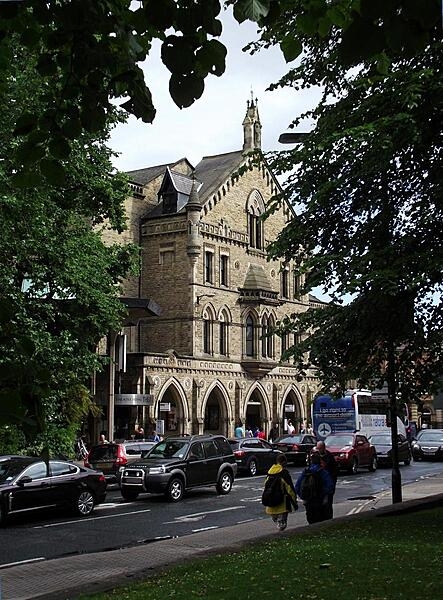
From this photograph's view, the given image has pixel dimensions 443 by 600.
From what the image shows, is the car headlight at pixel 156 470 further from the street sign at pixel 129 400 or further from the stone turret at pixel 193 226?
the stone turret at pixel 193 226

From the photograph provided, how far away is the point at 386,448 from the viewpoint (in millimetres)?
38281

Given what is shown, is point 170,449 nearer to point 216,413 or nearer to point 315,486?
point 315,486

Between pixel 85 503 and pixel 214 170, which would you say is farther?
pixel 214 170

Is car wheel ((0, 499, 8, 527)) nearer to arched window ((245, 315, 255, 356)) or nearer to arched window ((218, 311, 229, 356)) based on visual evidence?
arched window ((218, 311, 229, 356))

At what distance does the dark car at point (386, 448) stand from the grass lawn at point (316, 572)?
84.2 ft

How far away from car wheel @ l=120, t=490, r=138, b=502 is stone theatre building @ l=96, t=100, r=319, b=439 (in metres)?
20.6

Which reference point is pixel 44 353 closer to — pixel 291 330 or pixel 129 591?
pixel 291 330

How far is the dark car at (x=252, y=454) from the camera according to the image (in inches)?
1268

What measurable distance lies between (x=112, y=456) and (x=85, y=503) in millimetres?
7716

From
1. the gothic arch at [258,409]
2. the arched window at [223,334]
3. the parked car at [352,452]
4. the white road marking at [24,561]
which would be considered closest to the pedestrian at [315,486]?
the white road marking at [24,561]

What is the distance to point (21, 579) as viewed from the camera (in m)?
12.1

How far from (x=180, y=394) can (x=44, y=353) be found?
25446 millimetres

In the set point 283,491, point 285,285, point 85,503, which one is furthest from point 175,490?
point 285,285

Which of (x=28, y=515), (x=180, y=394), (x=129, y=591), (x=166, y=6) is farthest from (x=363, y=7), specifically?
(x=180, y=394)
